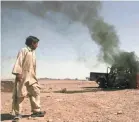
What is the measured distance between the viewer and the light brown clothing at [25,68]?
24.1 feet

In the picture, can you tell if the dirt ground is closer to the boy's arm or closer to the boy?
the boy

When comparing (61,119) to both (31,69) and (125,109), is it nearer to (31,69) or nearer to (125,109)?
(31,69)

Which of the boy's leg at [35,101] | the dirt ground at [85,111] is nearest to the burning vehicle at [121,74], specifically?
the dirt ground at [85,111]

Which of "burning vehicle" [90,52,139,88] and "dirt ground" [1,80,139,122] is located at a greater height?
"burning vehicle" [90,52,139,88]

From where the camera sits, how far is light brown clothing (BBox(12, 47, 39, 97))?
7.36 metres

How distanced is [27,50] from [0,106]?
2.65m

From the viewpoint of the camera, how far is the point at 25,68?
747cm

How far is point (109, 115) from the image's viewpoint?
7750 millimetres

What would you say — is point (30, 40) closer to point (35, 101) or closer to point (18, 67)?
point (18, 67)

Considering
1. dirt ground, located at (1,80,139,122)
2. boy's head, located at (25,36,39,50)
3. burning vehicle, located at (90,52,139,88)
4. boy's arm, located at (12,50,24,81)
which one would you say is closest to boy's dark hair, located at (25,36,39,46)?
boy's head, located at (25,36,39,50)

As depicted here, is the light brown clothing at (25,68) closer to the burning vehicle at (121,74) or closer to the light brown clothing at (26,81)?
the light brown clothing at (26,81)

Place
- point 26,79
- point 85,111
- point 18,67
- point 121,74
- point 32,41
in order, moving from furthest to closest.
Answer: point 121,74 → point 85,111 → point 32,41 → point 26,79 → point 18,67

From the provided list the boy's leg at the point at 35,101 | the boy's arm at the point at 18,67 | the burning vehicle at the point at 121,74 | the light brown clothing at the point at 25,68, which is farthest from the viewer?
the burning vehicle at the point at 121,74

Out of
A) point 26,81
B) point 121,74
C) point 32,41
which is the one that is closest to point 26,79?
point 26,81
